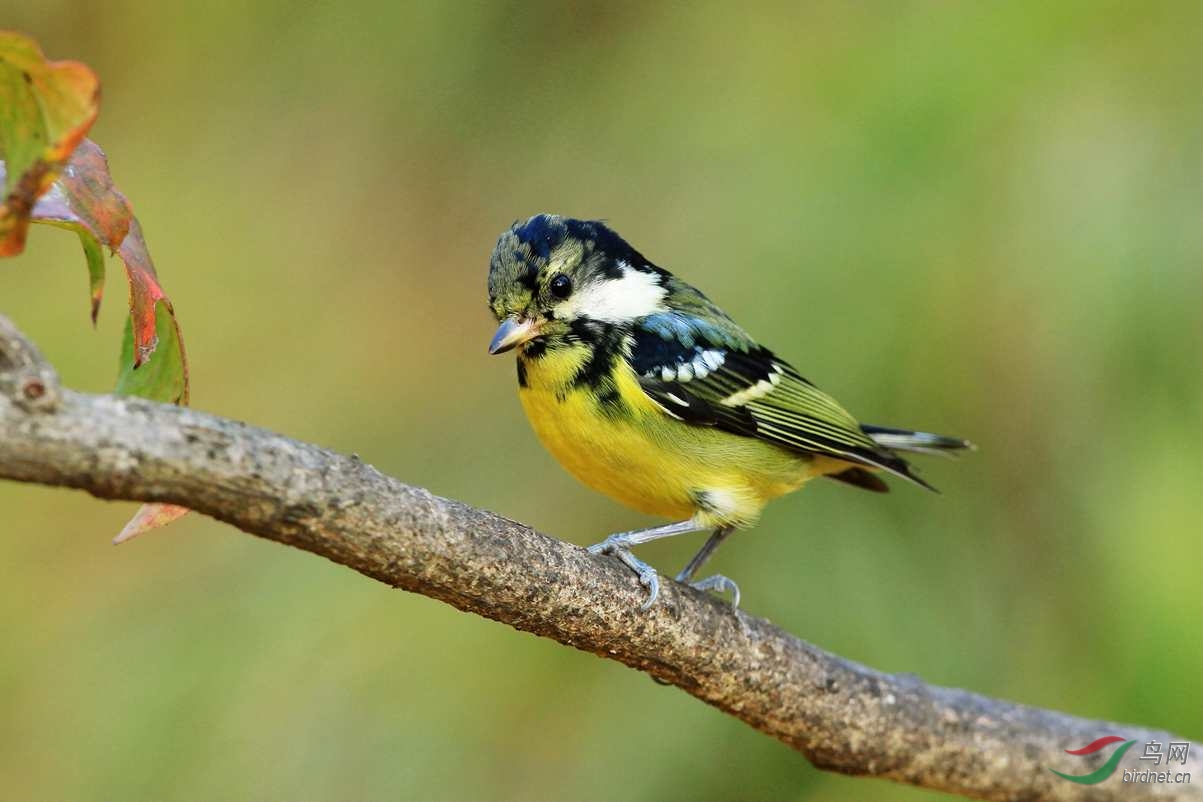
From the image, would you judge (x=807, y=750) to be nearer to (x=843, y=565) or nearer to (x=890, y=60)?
(x=843, y=565)

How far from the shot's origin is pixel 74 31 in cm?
354

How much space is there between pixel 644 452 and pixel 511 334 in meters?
0.35

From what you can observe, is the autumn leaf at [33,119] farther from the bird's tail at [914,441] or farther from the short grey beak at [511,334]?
the bird's tail at [914,441]

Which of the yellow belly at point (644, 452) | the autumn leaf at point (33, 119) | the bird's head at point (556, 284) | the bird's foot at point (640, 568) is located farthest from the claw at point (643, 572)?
the autumn leaf at point (33, 119)

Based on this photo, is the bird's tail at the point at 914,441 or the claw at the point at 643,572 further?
the bird's tail at the point at 914,441

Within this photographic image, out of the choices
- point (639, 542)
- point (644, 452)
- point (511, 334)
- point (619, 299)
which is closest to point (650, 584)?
point (639, 542)

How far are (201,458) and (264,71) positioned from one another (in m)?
2.66

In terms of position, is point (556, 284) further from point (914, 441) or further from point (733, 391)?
point (914, 441)

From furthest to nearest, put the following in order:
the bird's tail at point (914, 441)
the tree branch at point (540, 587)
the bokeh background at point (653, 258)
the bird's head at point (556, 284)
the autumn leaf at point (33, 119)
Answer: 1. the bokeh background at point (653, 258)
2. the bird's tail at point (914, 441)
3. the bird's head at point (556, 284)
4. the tree branch at point (540, 587)
5. the autumn leaf at point (33, 119)

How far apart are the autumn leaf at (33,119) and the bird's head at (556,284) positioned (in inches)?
52.8

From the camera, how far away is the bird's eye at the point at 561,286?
2439mm

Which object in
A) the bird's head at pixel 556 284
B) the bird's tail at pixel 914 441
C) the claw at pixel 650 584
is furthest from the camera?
the bird's tail at pixel 914 441

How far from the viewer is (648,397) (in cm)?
238

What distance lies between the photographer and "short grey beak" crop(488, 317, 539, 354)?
2342 mm
